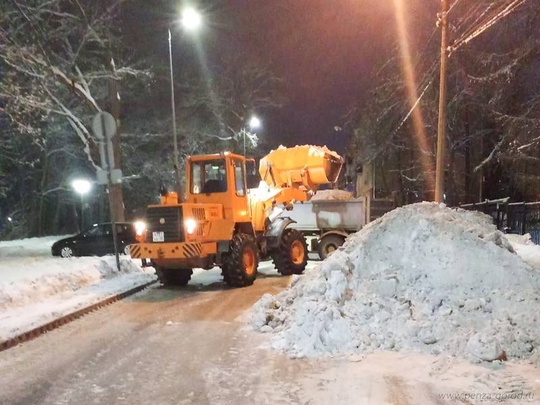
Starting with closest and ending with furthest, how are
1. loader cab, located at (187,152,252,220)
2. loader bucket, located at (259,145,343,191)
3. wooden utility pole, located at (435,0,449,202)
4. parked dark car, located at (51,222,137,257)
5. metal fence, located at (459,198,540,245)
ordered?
1. loader cab, located at (187,152,252,220)
2. loader bucket, located at (259,145,343,191)
3. wooden utility pole, located at (435,0,449,202)
4. metal fence, located at (459,198,540,245)
5. parked dark car, located at (51,222,137,257)

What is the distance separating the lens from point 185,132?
2748 centimetres

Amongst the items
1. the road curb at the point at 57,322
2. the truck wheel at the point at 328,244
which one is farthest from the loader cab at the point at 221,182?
the truck wheel at the point at 328,244

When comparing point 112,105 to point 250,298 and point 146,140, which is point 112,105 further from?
point 250,298

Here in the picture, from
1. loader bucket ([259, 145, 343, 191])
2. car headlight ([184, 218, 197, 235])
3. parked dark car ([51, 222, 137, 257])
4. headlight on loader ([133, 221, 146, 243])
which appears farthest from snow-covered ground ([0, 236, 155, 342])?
loader bucket ([259, 145, 343, 191])

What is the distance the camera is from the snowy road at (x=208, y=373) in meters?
5.04

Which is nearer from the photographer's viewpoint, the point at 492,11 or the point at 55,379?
the point at 55,379

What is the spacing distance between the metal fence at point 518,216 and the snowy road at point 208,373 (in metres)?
14.7

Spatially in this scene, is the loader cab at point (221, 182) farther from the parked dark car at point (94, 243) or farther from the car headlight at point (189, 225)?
the parked dark car at point (94, 243)

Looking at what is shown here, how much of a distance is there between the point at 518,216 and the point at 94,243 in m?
17.0

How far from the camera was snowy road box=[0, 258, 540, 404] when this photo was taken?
16.5 ft

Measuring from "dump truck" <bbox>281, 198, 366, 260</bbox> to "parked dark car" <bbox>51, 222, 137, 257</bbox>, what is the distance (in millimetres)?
6765

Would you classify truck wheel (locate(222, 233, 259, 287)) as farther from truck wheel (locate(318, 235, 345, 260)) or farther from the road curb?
truck wheel (locate(318, 235, 345, 260))

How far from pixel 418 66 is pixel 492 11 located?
17.2 feet

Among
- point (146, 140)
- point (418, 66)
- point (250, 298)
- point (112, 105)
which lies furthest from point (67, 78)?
point (418, 66)
